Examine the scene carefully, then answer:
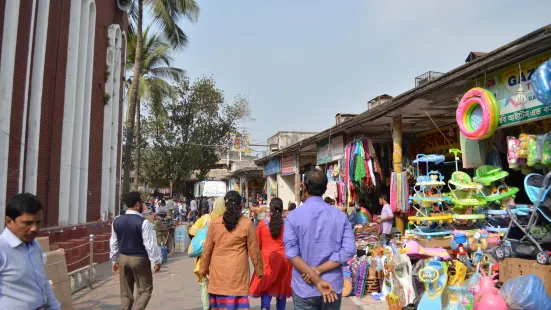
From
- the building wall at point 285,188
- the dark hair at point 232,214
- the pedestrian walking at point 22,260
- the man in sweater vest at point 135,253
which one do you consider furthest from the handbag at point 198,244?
the building wall at point 285,188

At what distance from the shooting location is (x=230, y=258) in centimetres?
441

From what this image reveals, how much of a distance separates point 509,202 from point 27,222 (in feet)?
21.2

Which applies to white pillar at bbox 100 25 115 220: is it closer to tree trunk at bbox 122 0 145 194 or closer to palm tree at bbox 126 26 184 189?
tree trunk at bbox 122 0 145 194

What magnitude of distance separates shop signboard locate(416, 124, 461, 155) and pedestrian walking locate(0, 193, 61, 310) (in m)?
9.26

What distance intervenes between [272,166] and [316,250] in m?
18.1

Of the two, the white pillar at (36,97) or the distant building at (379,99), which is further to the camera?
the distant building at (379,99)

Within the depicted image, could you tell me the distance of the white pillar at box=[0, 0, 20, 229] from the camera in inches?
315

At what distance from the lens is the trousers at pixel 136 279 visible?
5238 millimetres

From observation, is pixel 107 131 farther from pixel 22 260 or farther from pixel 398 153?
pixel 22 260

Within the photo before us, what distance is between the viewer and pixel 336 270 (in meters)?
3.31

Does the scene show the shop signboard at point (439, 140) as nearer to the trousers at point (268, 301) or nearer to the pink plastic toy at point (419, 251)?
the pink plastic toy at point (419, 251)

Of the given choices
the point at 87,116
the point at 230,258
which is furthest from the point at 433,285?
the point at 87,116

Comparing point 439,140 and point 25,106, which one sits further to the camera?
point 439,140

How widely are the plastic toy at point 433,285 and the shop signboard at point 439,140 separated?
559 cm
